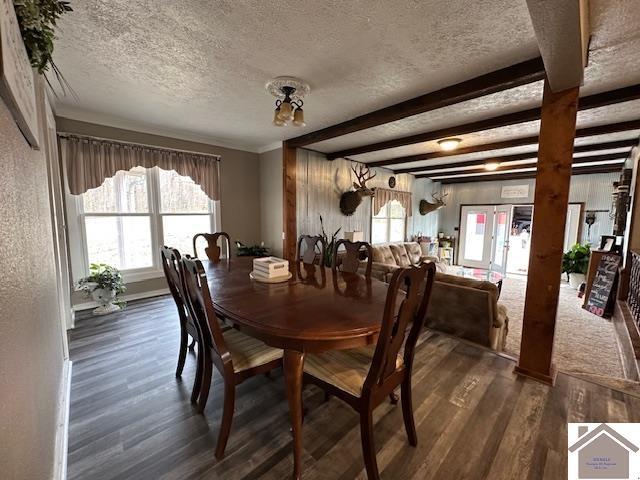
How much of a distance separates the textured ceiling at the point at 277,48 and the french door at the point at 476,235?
5987 mm

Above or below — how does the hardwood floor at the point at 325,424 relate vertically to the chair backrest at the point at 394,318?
below

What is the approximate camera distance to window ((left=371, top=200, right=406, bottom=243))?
6305 millimetres

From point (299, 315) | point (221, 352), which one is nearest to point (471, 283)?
point (299, 315)

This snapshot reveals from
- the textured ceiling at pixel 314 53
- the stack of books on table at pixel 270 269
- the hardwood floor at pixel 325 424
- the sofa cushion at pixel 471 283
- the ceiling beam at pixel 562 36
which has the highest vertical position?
the textured ceiling at pixel 314 53

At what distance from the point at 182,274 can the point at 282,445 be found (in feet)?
3.77

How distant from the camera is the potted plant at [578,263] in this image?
5180mm

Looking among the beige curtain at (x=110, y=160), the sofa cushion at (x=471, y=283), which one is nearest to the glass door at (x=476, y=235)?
the sofa cushion at (x=471, y=283)

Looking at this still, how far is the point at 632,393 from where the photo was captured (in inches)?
75.7

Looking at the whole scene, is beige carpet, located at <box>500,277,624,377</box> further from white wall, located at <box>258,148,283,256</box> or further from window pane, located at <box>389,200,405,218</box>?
white wall, located at <box>258,148,283,256</box>

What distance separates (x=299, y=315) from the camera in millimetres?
1426

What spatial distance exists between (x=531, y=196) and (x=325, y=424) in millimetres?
7531

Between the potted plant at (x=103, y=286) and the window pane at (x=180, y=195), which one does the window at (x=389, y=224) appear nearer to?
the window pane at (x=180, y=195)

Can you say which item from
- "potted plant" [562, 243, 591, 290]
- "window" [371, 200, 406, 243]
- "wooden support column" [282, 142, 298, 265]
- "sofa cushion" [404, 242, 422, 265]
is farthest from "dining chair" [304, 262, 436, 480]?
"potted plant" [562, 243, 591, 290]

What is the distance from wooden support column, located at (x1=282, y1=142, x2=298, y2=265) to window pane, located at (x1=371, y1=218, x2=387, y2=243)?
2.33m
